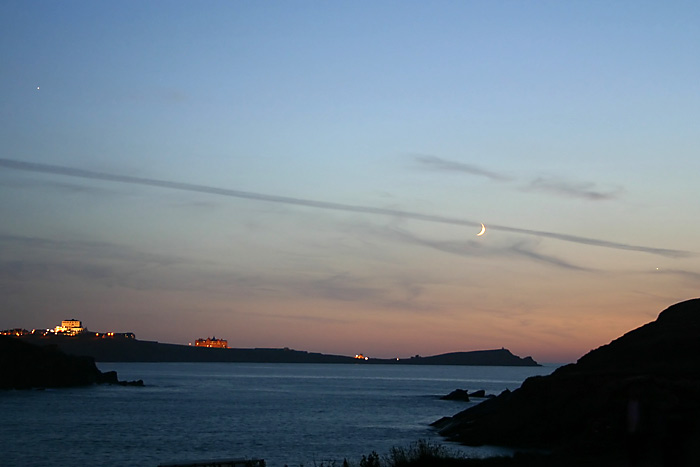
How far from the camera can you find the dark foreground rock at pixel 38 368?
14250 centimetres

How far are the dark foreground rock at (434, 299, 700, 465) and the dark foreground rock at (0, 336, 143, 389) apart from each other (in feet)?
354

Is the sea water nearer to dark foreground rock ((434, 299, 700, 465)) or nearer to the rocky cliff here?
dark foreground rock ((434, 299, 700, 465))

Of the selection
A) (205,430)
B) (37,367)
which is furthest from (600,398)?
(37,367)

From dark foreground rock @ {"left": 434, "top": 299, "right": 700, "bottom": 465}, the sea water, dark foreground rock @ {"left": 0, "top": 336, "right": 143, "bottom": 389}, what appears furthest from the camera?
dark foreground rock @ {"left": 0, "top": 336, "right": 143, "bottom": 389}

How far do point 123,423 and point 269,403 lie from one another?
36926mm

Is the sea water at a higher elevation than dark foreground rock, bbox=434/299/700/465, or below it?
below

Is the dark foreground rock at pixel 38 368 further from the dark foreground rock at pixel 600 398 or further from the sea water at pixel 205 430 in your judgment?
the dark foreground rock at pixel 600 398

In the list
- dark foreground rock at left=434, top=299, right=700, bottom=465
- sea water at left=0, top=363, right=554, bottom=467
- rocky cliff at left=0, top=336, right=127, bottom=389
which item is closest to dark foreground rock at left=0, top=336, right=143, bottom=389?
rocky cliff at left=0, top=336, right=127, bottom=389

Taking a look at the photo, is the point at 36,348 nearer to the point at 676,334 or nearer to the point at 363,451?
the point at 363,451

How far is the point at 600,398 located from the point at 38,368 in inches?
5287

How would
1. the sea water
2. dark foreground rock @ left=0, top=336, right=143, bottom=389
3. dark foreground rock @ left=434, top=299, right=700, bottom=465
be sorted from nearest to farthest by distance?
dark foreground rock @ left=434, top=299, right=700, bottom=465
the sea water
dark foreground rock @ left=0, top=336, right=143, bottom=389

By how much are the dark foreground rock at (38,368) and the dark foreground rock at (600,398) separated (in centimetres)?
10788

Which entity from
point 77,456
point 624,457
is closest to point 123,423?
point 77,456

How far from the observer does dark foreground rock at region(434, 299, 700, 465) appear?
3394 cm
